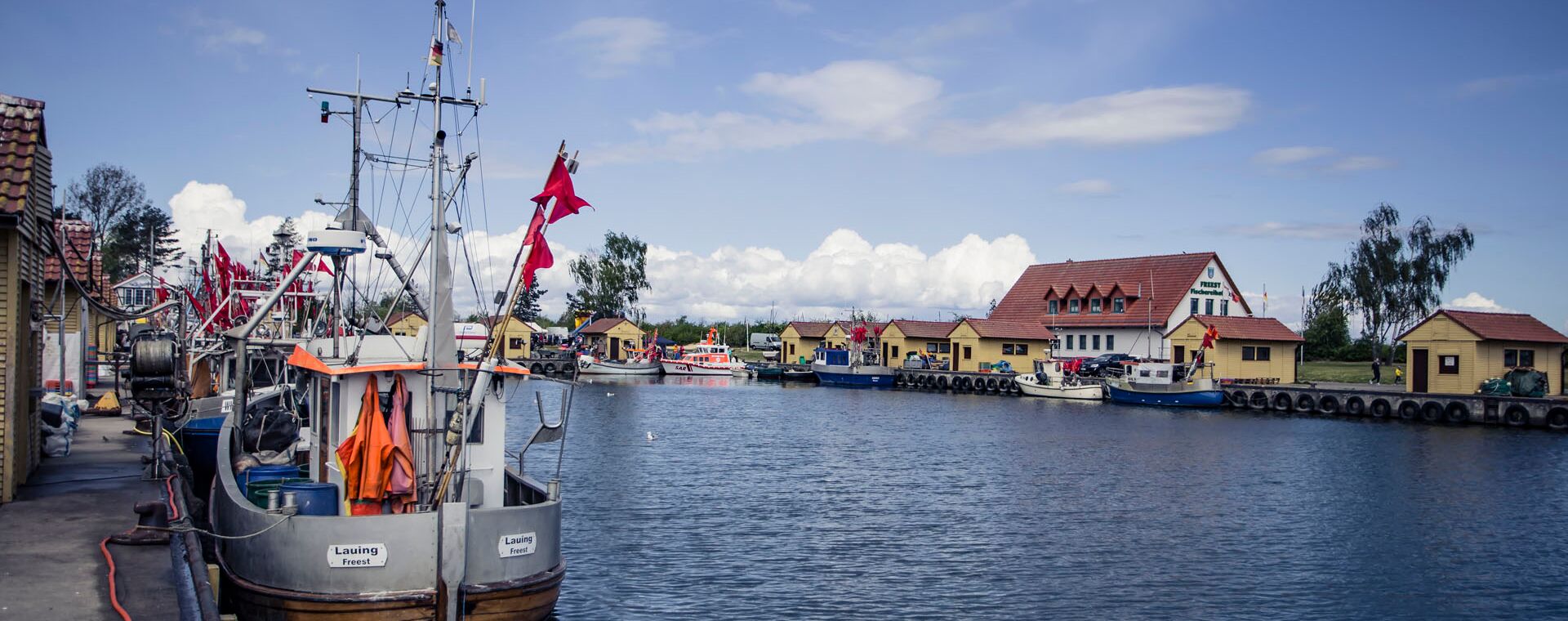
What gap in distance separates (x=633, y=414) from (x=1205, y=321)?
29.1 meters

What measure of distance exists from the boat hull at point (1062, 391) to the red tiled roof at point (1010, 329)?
257 inches

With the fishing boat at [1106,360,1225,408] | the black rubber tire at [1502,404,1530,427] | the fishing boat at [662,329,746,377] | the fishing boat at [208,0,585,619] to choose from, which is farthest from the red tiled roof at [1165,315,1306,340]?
the fishing boat at [208,0,585,619]

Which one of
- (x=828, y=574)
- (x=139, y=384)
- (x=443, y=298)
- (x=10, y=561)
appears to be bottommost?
(x=828, y=574)

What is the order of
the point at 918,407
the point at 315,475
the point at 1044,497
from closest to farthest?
the point at 315,475, the point at 1044,497, the point at 918,407

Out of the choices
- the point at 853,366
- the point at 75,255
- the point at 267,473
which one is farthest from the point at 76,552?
the point at 853,366

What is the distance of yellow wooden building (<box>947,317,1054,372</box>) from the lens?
228ft

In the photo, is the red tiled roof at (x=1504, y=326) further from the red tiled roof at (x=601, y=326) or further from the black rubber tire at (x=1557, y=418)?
the red tiled roof at (x=601, y=326)

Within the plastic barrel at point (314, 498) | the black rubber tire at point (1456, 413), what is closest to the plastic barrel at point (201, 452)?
the plastic barrel at point (314, 498)

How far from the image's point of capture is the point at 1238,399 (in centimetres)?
5362

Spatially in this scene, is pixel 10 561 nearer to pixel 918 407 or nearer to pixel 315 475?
pixel 315 475

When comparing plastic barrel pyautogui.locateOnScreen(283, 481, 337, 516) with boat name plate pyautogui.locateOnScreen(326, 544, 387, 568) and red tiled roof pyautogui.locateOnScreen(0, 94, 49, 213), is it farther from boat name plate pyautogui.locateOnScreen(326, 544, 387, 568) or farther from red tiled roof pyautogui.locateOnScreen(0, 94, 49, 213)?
red tiled roof pyautogui.locateOnScreen(0, 94, 49, 213)

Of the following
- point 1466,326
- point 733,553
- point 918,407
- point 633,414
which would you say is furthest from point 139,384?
point 1466,326

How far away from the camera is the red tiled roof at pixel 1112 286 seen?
67562 mm

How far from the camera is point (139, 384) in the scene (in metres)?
18.0
